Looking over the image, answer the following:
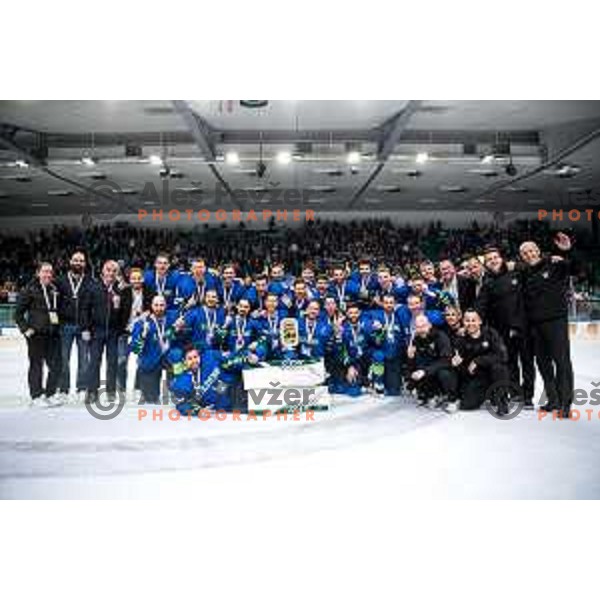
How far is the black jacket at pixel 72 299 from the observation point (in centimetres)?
493

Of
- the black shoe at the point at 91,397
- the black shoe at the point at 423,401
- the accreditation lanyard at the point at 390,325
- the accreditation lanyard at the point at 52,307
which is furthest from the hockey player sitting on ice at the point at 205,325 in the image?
the black shoe at the point at 423,401

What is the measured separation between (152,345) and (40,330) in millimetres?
1035

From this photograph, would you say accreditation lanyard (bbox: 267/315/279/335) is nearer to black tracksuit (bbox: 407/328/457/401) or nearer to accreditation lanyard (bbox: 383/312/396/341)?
accreditation lanyard (bbox: 383/312/396/341)

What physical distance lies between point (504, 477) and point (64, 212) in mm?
8562

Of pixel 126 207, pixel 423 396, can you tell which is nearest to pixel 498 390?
pixel 423 396

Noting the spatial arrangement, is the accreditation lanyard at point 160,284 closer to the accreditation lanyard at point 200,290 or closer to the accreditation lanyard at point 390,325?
the accreditation lanyard at point 200,290

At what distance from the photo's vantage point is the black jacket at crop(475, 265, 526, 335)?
4562 mm

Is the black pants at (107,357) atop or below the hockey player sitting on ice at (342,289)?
below

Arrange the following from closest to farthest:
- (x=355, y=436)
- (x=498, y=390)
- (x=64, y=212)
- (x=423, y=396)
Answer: (x=355, y=436), (x=498, y=390), (x=423, y=396), (x=64, y=212)

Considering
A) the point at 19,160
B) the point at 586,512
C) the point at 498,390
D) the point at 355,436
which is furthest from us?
the point at 19,160

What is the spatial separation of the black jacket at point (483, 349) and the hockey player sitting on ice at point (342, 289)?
5.49 ft

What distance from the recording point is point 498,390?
14.7ft

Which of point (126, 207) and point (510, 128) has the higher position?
point (510, 128)
